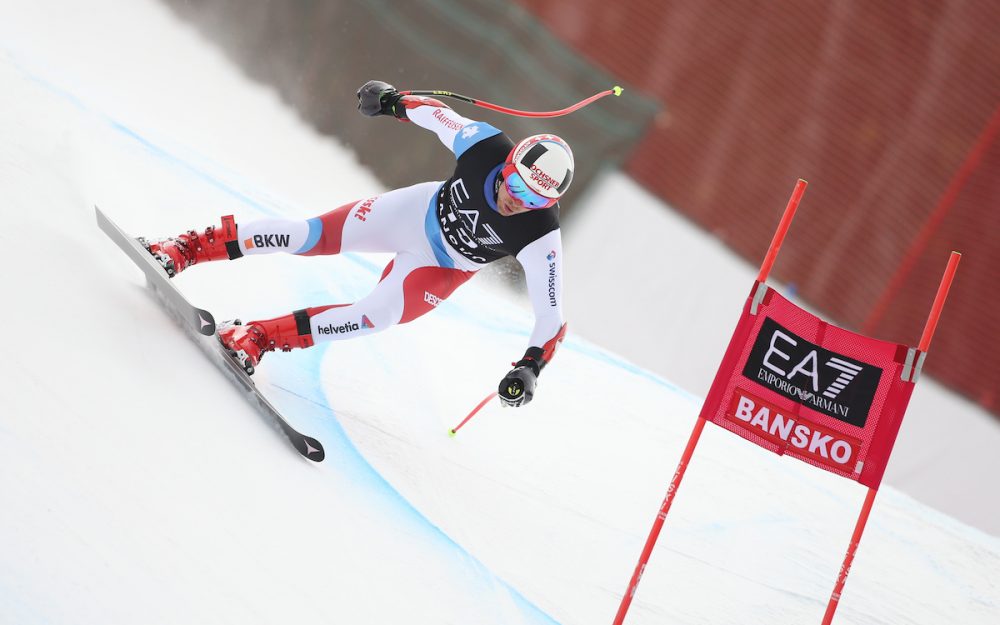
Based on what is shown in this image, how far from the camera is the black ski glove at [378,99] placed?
3.75 meters

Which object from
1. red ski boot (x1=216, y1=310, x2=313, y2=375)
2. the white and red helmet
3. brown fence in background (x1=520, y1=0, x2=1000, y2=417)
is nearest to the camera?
the white and red helmet

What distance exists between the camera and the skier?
3.35 metres

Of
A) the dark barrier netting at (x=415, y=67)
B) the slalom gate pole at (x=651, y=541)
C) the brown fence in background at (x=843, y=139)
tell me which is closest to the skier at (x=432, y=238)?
the slalom gate pole at (x=651, y=541)

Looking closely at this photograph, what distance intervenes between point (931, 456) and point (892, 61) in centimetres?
291

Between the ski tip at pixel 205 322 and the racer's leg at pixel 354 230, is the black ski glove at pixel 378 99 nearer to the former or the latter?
the racer's leg at pixel 354 230

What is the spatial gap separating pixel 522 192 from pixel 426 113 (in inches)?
27.8

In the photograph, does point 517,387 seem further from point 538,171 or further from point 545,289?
point 538,171

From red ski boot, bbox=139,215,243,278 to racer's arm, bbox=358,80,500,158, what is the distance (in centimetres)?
76

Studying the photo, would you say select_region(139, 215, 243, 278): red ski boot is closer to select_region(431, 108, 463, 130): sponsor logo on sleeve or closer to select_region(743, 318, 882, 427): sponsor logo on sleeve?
select_region(431, 108, 463, 130): sponsor logo on sleeve

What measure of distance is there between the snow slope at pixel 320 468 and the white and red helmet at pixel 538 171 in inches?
46.8

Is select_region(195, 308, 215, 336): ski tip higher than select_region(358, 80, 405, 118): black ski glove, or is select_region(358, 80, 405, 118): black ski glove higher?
select_region(358, 80, 405, 118): black ski glove

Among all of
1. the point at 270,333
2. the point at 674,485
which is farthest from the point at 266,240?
the point at 674,485

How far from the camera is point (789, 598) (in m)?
3.85

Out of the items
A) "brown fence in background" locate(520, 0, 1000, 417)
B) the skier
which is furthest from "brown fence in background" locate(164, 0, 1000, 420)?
the skier
